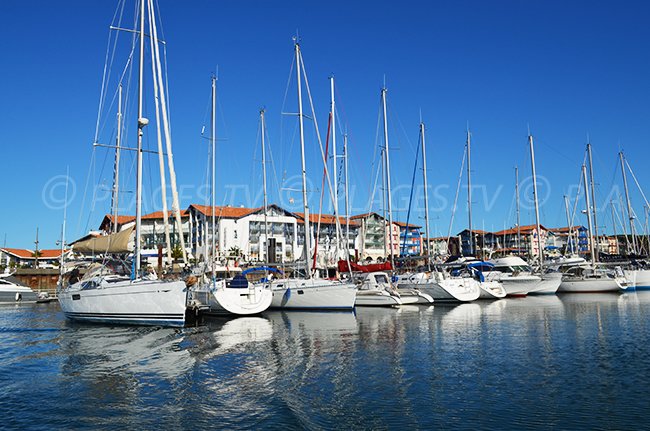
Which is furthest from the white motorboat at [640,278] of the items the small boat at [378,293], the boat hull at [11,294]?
the boat hull at [11,294]

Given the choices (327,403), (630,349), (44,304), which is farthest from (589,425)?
(44,304)

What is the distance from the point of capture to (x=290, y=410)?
40.7ft

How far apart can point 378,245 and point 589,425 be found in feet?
392

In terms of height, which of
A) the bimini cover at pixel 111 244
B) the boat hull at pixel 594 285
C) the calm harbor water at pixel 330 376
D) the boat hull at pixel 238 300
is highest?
the bimini cover at pixel 111 244

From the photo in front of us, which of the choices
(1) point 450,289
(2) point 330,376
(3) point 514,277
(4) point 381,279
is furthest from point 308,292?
(3) point 514,277

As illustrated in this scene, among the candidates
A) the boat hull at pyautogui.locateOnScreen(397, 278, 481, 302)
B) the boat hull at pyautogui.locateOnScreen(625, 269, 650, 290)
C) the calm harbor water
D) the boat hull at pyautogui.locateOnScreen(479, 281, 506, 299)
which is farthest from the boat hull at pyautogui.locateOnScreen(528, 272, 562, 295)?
the calm harbor water

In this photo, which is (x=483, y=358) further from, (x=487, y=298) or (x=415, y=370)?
(x=487, y=298)

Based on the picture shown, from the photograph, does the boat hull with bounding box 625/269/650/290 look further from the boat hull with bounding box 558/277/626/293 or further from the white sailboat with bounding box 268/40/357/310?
the white sailboat with bounding box 268/40/357/310

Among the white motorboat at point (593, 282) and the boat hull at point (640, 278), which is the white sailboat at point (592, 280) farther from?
the boat hull at point (640, 278)

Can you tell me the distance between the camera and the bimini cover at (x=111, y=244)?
31255mm

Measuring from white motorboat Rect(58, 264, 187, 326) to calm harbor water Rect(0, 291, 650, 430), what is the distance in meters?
0.70

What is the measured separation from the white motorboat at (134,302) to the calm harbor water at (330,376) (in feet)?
2.30

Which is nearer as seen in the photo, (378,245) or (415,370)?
(415,370)

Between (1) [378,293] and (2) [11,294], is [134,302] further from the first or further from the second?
(2) [11,294]
